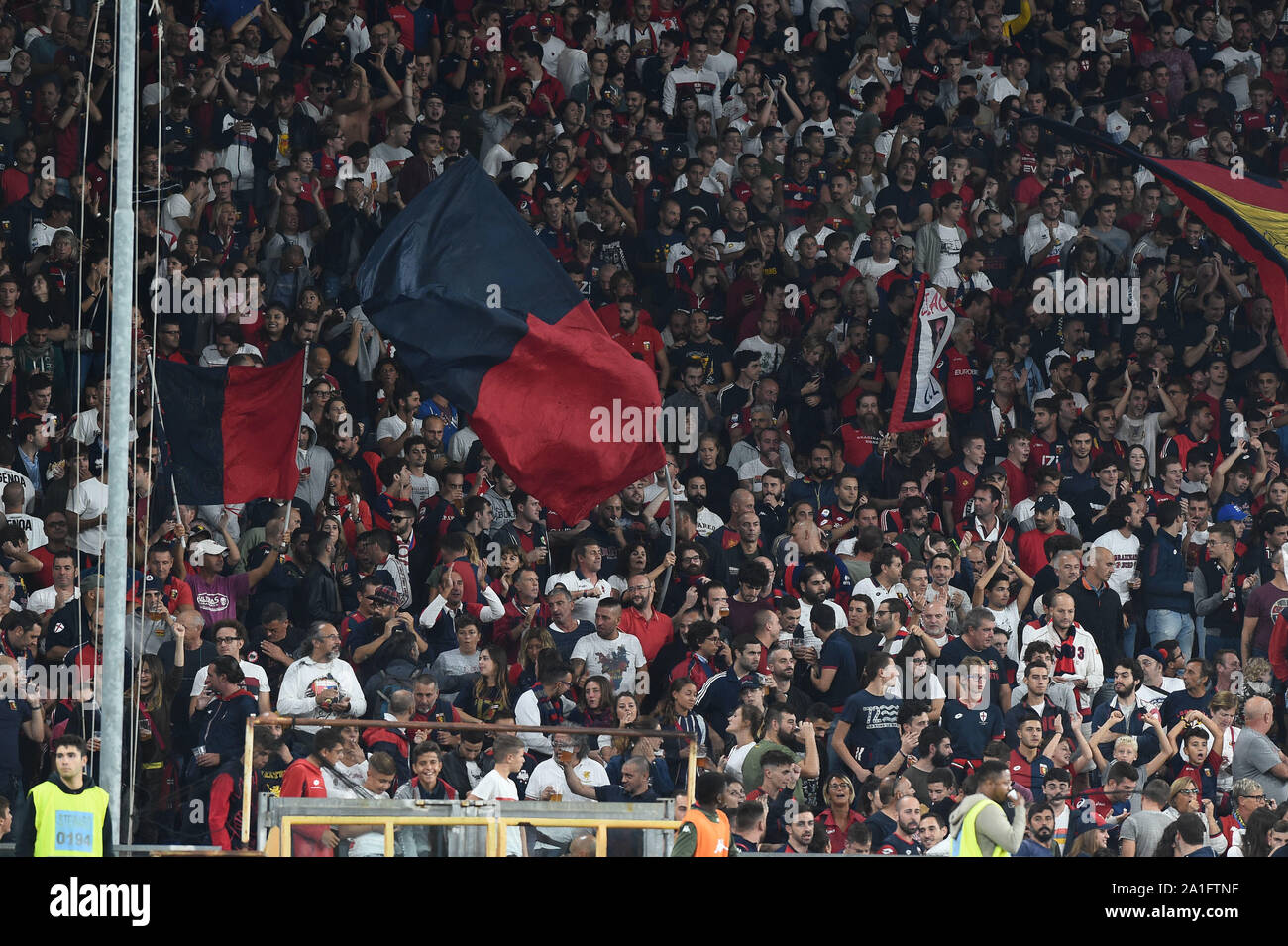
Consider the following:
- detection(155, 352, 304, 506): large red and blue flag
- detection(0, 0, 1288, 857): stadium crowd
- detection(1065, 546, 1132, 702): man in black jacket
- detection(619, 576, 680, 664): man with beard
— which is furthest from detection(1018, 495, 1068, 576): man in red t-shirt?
detection(155, 352, 304, 506): large red and blue flag

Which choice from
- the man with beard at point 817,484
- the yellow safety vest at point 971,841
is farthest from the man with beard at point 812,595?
the yellow safety vest at point 971,841

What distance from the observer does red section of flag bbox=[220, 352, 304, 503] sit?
1267 centimetres

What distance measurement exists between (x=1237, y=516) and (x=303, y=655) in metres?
6.30

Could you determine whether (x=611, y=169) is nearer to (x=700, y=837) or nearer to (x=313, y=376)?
(x=313, y=376)

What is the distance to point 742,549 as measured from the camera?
44.3 ft

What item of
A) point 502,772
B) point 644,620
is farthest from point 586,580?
point 502,772

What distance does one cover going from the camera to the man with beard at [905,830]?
36.0ft

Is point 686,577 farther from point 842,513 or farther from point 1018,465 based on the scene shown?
point 1018,465

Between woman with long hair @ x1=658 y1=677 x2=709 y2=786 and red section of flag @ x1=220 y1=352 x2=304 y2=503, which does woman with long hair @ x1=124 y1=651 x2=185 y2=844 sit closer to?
red section of flag @ x1=220 y1=352 x2=304 y2=503

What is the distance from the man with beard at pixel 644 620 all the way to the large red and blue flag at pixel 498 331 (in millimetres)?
905

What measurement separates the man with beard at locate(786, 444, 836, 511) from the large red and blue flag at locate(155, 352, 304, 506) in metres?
3.40

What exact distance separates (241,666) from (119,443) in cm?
219

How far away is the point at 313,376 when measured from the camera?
1427 centimetres

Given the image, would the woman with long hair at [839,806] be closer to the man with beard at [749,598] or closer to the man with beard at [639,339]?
the man with beard at [749,598]
